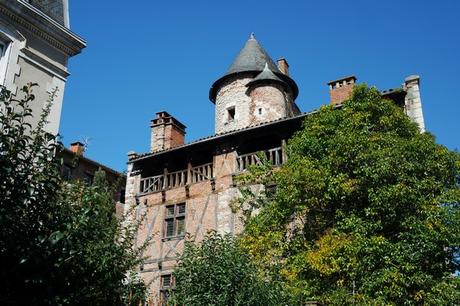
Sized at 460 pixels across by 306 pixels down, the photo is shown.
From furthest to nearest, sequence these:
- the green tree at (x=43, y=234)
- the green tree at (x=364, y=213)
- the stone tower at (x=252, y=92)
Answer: the stone tower at (x=252, y=92) → the green tree at (x=364, y=213) → the green tree at (x=43, y=234)

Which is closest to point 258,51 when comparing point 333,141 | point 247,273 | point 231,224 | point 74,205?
point 231,224

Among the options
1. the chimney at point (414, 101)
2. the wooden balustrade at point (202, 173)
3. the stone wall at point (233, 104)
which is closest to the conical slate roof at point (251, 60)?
the stone wall at point (233, 104)

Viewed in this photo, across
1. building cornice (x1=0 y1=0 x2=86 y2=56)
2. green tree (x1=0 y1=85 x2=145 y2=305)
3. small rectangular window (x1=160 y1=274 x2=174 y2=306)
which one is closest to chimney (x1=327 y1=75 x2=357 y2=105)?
small rectangular window (x1=160 y1=274 x2=174 y2=306)

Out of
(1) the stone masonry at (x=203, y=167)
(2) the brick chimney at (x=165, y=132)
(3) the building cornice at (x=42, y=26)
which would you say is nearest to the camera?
(3) the building cornice at (x=42, y=26)

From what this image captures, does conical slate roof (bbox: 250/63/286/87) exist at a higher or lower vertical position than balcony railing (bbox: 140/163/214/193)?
higher

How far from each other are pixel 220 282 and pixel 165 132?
12660 millimetres

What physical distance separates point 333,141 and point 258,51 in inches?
470

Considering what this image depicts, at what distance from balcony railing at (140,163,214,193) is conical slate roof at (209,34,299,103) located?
18.5 ft

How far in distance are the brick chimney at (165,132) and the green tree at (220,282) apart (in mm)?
11277

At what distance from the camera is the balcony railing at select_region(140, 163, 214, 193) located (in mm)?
18438

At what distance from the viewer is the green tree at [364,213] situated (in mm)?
11016

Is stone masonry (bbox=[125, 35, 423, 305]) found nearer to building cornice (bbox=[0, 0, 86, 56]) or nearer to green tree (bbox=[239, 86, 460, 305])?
green tree (bbox=[239, 86, 460, 305])

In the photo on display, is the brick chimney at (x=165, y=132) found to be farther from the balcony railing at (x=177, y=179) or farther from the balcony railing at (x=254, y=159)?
the balcony railing at (x=254, y=159)

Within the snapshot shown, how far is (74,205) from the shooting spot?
216 inches
